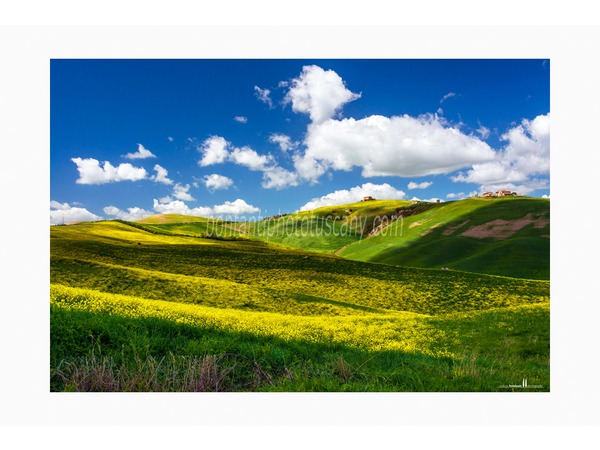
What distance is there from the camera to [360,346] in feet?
29.0

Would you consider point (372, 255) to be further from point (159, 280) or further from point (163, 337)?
point (163, 337)

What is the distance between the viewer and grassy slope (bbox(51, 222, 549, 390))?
6.25 m

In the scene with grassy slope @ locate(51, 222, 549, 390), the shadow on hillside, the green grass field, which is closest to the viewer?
the green grass field

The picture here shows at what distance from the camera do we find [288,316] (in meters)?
13.5

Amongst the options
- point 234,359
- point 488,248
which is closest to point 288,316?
point 234,359

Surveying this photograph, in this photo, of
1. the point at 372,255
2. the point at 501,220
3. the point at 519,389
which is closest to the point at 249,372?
the point at 519,389

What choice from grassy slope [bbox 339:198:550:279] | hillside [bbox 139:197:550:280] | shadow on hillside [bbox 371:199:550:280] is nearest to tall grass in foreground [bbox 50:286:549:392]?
hillside [bbox 139:197:550:280]

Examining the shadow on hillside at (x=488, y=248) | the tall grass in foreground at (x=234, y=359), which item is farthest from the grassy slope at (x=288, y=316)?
the shadow on hillside at (x=488, y=248)

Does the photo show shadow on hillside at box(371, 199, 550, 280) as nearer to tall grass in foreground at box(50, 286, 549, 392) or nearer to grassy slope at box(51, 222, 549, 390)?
grassy slope at box(51, 222, 549, 390)

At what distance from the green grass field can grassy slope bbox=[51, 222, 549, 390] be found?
4 cm

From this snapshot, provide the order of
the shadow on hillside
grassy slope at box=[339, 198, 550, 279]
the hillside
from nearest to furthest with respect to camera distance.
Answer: the hillside, the shadow on hillside, grassy slope at box=[339, 198, 550, 279]

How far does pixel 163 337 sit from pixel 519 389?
619 centimetres

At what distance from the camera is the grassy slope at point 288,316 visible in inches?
246

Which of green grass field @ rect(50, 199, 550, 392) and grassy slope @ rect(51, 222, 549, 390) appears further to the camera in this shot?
grassy slope @ rect(51, 222, 549, 390)
